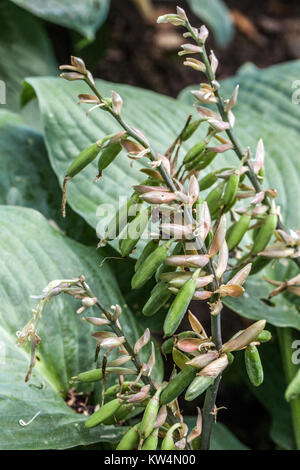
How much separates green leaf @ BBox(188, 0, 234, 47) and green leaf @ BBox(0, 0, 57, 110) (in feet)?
1.44

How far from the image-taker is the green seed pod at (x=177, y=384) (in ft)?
1.48

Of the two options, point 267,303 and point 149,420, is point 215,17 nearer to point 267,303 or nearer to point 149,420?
point 267,303

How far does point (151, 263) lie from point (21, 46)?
3.65 feet

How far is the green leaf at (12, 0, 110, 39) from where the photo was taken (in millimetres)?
1177

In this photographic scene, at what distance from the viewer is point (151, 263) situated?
1.50ft

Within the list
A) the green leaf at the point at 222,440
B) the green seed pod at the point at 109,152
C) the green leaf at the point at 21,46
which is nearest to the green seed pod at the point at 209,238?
the green seed pod at the point at 109,152

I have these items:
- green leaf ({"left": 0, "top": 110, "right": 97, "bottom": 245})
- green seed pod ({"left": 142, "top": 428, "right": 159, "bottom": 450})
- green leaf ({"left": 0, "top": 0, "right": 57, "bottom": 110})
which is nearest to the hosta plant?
green seed pod ({"left": 142, "top": 428, "right": 159, "bottom": 450})

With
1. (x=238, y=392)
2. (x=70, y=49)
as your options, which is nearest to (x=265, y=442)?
(x=238, y=392)

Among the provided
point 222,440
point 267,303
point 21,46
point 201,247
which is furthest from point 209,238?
point 21,46

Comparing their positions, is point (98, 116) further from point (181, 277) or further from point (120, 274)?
point (181, 277)

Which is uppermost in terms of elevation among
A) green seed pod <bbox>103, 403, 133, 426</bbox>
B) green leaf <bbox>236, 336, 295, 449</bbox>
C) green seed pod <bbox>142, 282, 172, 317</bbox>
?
green seed pod <bbox>142, 282, 172, 317</bbox>

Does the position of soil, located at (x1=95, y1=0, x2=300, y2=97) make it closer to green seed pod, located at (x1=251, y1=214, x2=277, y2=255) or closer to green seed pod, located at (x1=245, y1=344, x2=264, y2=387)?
green seed pod, located at (x1=251, y1=214, x2=277, y2=255)

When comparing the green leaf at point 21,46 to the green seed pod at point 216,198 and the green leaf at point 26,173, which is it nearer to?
the green leaf at point 26,173

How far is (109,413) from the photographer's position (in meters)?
0.47
